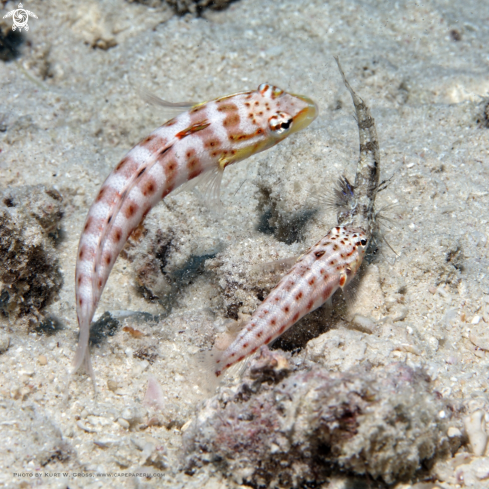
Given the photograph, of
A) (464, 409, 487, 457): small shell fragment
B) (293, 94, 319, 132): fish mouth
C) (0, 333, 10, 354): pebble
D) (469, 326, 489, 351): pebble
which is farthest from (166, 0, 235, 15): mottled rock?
(464, 409, 487, 457): small shell fragment

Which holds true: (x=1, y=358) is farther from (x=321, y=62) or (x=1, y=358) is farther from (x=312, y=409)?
(x=321, y=62)

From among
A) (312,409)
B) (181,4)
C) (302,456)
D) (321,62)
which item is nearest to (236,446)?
(302,456)

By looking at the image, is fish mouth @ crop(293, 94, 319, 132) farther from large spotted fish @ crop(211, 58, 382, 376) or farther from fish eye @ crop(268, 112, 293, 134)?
large spotted fish @ crop(211, 58, 382, 376)

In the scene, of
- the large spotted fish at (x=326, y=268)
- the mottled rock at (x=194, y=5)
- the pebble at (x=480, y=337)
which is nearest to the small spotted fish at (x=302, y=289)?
the large spotted fish at (x=326, y=268)

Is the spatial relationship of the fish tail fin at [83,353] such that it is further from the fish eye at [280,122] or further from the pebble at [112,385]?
the fish eye at [280,122]

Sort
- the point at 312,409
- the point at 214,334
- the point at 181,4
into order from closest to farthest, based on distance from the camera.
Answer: the point at 312,409, the point at 214,334, the point at 181,4
